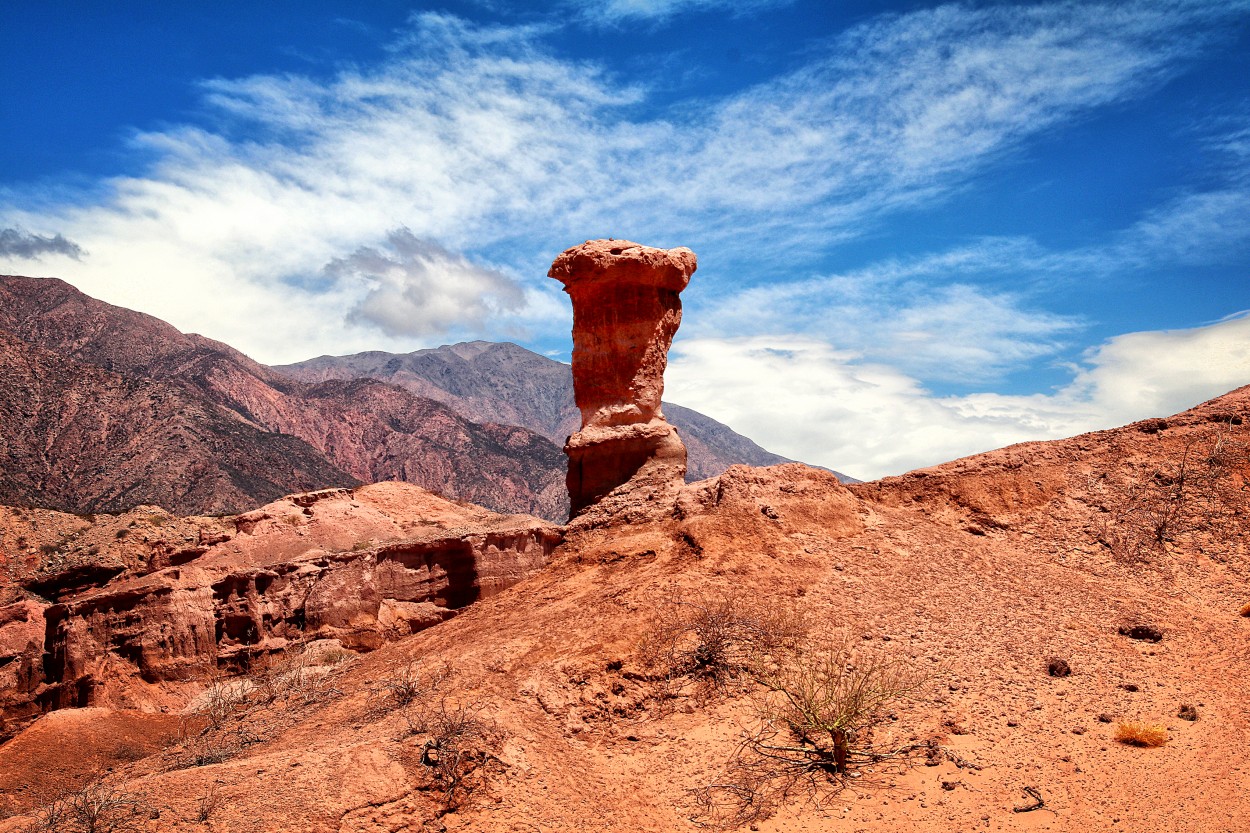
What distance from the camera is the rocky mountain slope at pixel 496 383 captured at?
125 m

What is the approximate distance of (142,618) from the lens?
13609mm

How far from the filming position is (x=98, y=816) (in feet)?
21.1

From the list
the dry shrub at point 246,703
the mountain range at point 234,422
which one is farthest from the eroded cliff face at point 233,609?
the mountain range at point 234,422

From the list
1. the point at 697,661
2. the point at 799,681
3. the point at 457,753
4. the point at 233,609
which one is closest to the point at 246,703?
the point at 233,609

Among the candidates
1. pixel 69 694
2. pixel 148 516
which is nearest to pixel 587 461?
pixel 69 694

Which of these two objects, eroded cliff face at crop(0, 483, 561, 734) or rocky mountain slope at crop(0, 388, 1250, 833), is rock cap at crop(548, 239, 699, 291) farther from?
eroded cliff face at crop(0, 483, 561, 734)

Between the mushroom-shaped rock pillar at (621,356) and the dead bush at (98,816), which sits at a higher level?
the mushroom-shaped rock pillar at (621,356)

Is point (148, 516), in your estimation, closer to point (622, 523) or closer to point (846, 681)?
point (622, 523)

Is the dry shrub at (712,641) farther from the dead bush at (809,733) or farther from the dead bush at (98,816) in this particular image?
the dead bush at (98,816)

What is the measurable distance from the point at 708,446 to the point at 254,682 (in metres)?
101

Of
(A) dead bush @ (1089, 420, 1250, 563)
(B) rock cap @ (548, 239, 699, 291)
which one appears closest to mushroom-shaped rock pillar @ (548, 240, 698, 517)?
(B) rock cap @ (548, 239, 699, 291)

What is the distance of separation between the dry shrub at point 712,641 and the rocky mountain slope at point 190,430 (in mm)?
38247

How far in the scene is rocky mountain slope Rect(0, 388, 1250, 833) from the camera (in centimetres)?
721

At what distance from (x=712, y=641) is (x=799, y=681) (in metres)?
1.13
